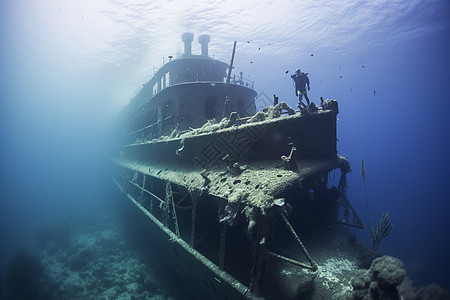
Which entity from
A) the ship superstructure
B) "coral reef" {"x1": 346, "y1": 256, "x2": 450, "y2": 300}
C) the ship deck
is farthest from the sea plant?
"coral reef" {"x1": 346, "y1": 256, "x2": 450, "y2": 300}

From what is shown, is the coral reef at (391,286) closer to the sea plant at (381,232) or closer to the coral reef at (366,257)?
the coral reef at (366,257)

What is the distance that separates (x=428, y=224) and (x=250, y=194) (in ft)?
130

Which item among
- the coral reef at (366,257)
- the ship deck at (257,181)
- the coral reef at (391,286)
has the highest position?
the ship deck at (257,181)

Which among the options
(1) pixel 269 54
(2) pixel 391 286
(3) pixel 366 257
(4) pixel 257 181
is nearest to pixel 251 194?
(4) pixel 257 181

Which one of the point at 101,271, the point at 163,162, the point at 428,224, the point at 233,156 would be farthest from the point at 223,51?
the point at 428,224

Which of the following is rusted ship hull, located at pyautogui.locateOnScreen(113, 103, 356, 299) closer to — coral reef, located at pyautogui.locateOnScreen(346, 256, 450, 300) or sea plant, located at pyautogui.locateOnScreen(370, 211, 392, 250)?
coral reef, located at pyautogui.locateOnScreen(346, 256, 450, 300)

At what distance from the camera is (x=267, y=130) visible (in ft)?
23.3

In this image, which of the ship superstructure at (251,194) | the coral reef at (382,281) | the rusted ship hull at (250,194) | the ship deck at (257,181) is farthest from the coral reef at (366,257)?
the ship deck at (257,181)

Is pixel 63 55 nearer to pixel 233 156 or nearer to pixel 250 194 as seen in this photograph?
pixel 233 156

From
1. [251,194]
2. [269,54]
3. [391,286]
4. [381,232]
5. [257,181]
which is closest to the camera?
[391,286]

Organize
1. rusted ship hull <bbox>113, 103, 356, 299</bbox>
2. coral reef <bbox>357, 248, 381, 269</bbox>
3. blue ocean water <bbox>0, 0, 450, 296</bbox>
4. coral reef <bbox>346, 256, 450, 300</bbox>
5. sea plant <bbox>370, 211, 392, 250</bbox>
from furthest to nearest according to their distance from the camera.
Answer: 1. blue ocean water <bbox>0, 0, 450, 296</bbox>
2. sea plant <bbox>370, 211, 392, 250</bbox>
3. coral reef <bbox>357, 248, 381, 269</bbox>
4. rusted ship hull <bbox>113, 103, 356, 299</bbox>
5. coral reef <bbox>346, 256, 450, 300</bbox>

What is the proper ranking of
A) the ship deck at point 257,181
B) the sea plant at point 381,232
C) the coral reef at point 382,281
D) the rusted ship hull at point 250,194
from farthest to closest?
the sea plant at point 381,232
the ship deck at point 257,181
the rusted ship hull at point 250,194
the coral reef at point 382,281

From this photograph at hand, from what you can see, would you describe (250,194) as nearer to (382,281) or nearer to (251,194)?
(251,194)

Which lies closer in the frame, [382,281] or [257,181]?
[382,281]
